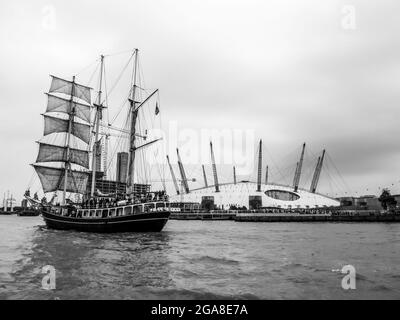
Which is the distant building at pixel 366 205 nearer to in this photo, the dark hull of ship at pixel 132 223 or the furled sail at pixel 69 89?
the furled sail at pixel 69 89

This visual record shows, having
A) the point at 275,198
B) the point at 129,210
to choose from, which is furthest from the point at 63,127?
→ the point at 275,198

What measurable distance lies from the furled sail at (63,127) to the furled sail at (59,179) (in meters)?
9.08

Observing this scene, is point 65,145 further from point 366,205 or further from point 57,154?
point 366,205

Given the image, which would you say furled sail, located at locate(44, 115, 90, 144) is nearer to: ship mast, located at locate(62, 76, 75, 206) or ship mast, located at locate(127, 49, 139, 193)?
ship mast, located at locate(62, 76, 75, 206)

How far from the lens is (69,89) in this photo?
8931cm

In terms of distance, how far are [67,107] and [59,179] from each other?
60.4ft

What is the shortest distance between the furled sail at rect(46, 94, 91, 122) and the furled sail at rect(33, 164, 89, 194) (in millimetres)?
14859

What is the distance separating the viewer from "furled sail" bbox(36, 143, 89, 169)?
8219 centimetres

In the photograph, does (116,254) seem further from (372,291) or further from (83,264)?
(372,291)

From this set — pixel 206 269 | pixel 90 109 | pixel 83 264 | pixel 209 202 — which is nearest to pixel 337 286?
pixel 206 269

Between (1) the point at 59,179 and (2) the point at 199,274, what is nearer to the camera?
(2) the point at 199,274

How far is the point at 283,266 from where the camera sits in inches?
1044

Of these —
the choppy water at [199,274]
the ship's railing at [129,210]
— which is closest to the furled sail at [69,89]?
the ship's railing at [129,210]

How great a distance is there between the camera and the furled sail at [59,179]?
81.2 meters
